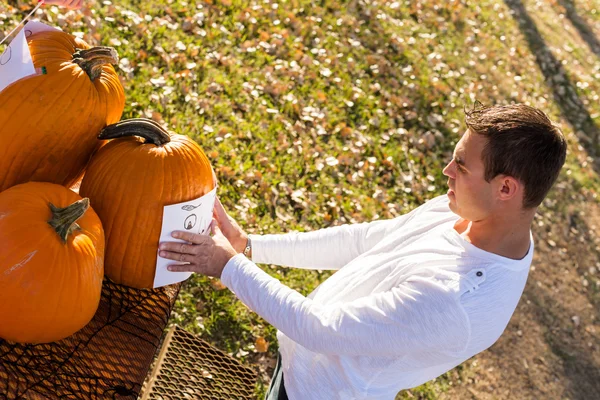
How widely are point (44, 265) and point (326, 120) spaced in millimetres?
4307

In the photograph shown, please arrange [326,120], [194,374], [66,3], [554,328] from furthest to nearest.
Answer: [326,120] → [554,328] → [194,374] → [66,3]

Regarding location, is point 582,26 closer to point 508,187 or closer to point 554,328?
point 554,328

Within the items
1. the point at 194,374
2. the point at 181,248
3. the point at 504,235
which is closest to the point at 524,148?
the point at 504,235

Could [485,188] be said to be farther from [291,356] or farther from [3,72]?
[3,72]

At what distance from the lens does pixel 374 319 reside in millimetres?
2045

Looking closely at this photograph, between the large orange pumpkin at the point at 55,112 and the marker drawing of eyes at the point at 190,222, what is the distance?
375 mm

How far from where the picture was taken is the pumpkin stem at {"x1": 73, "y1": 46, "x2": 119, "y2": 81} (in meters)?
2.10

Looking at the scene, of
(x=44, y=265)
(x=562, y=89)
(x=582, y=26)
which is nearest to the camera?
(x=44, y=265)

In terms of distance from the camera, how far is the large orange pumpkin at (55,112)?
1.96m

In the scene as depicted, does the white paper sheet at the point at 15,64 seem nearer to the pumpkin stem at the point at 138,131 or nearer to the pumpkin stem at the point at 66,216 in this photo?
the pumpkin stem at the point at 138,131

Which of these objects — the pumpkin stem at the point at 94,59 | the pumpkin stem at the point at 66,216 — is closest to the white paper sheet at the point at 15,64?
the pumpkin stem at the point at 94,59

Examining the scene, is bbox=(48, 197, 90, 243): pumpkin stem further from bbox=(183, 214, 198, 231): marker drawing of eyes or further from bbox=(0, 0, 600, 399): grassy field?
bbox=(0, 0, 600, 399): grassy field

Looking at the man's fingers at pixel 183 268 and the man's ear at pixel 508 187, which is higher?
the man's ear at pixel 508 187

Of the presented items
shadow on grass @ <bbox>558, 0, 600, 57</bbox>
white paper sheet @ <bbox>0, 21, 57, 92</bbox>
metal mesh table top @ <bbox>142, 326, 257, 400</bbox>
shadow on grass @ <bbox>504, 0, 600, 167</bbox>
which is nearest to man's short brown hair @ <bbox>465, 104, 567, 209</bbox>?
white paper sheet @ <bbox>0, 21, 57, 92</bbox>
